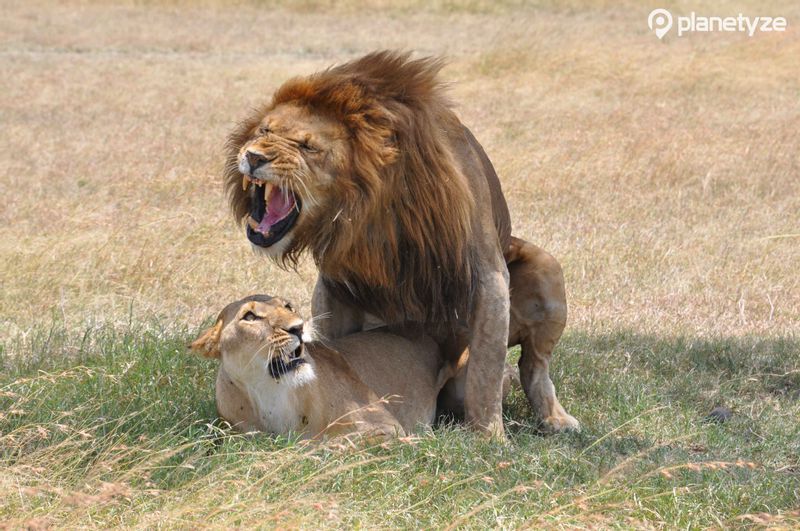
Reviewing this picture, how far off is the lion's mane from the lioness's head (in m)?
A: 0.33

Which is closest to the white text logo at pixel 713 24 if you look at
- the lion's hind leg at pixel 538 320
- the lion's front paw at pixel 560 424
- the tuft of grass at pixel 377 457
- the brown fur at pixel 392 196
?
the tuft of grass at pixel 377 457

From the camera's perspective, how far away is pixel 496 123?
42.7 feet

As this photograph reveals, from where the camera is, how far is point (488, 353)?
5.00 m

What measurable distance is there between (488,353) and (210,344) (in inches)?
46.7

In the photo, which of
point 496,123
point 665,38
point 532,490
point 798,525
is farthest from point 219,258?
point 665,38

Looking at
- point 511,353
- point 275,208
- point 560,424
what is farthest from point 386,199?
point 511,353

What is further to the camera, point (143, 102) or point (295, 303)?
point (143, 102)

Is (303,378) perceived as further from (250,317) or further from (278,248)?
A: (278,248)

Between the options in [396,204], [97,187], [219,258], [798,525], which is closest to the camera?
[798,525]

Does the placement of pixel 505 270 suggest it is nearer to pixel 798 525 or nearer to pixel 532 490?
pixel 532 490

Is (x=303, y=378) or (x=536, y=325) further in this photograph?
(x=536, y=325)

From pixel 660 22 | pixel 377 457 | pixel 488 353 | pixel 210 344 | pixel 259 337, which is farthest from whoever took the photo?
pixel 660 22

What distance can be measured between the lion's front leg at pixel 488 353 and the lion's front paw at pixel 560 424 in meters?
0.52

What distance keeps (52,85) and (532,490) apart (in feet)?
43.2
